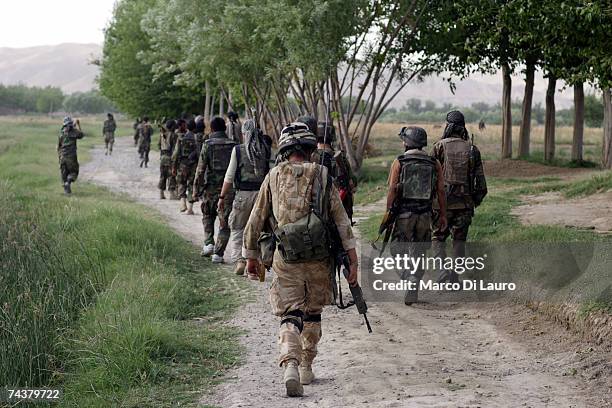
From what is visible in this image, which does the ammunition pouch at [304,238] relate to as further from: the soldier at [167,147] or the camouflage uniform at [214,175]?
the soldier at [167,147]

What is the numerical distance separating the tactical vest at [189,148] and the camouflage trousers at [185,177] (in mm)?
94

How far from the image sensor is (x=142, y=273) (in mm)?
9852

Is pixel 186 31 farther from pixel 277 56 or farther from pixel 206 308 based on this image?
pixel 206 308

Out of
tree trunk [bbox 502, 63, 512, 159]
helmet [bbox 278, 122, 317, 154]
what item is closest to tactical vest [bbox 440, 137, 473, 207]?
helmet [bbox 278, 122, 317, 154]

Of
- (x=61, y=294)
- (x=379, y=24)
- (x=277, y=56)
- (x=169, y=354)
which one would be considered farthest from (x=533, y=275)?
(x=277, y=56)

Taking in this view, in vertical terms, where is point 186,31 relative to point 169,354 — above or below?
above

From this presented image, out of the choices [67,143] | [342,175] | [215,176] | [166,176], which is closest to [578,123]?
[166,176]

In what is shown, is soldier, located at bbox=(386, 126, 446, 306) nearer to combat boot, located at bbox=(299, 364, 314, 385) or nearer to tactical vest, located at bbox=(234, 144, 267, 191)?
tactical vest, located at bbox=(234, 144, 267, 191)

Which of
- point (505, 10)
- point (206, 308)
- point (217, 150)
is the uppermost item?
point (505, 10)

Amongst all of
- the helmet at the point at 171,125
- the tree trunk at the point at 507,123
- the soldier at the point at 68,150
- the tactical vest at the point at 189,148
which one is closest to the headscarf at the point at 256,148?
the tactical vest at the point at 189,148

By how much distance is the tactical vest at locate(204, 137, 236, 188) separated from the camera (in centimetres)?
1128

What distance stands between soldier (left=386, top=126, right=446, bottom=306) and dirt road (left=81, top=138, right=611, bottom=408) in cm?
71

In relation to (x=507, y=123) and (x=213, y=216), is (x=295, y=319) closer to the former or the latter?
(x=213, y=216)

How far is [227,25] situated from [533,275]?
50.0 feet
